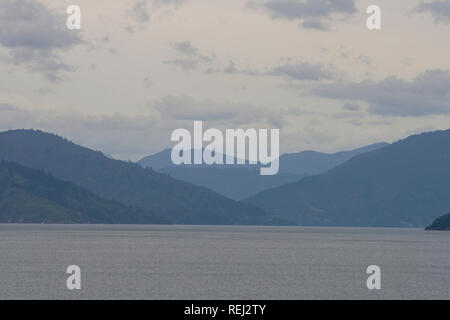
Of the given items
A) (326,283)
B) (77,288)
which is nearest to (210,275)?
(326,283)

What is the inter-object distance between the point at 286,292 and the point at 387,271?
59601 millimetres
